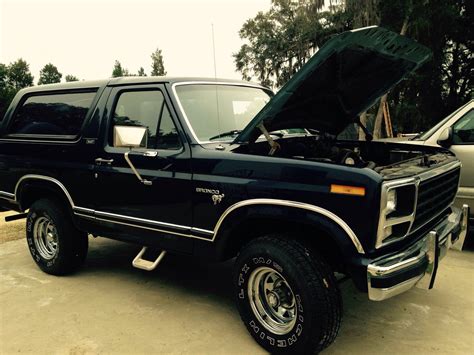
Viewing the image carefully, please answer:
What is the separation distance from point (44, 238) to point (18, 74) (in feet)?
258

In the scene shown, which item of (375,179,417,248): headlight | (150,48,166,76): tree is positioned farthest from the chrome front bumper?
(150,48,166,76): tree

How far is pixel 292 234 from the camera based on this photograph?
10.5 feet

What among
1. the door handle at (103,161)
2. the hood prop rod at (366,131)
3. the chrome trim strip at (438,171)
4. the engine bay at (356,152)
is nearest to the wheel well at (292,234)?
the engine bay at (356,152)

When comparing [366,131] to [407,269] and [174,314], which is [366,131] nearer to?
[407,269]

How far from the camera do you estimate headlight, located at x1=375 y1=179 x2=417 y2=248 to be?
2686 mm

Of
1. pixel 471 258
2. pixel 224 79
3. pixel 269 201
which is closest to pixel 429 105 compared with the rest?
pixel 471 258

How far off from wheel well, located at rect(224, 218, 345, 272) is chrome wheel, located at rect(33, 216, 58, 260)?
2401 mm

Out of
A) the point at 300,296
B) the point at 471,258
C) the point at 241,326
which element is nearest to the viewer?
the point at 300,296

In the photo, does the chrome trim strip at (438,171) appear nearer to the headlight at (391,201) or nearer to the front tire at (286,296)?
the headlight at (391,201)

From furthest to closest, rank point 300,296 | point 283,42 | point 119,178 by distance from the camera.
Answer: point 283,42 → point 119,178 → point 300,296

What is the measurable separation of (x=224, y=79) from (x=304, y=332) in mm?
2663

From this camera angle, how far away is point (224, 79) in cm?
451

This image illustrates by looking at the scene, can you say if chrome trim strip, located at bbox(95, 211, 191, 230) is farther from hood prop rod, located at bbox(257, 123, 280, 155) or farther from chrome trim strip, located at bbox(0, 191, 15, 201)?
chrome trim strip, located at bbox(0, 191, 15, 201)

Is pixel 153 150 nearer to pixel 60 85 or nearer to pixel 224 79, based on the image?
pixel 224 79
